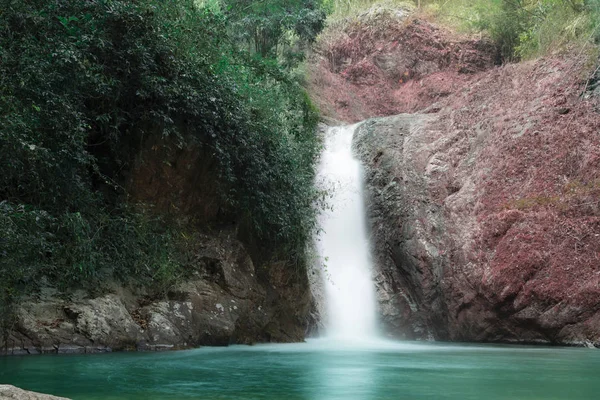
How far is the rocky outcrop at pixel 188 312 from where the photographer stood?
9.67 meters

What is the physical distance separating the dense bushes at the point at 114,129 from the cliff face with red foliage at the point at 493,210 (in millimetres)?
3860

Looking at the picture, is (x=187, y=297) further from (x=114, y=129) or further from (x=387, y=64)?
(x=387, y=64)

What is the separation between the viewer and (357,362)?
966 cm

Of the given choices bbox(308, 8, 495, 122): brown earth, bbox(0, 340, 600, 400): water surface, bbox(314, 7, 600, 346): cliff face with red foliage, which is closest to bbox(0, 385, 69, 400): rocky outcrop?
bbox(0, 340, 600, 400): water surface

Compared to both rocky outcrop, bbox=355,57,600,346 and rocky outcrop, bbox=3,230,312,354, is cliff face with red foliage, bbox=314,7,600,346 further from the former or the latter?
rocky outcrop, bbox=3,230,312,354

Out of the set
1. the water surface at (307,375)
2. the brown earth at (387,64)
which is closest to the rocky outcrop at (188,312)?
the water surface at (307,375)

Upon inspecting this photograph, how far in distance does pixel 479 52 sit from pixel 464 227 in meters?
14.8

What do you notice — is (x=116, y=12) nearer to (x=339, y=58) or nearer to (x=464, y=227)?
(x=464, y=227)

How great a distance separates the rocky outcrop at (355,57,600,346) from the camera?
45.1 ft

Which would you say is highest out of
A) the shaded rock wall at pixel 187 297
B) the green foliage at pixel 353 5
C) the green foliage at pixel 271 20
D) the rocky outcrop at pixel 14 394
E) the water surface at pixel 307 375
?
the green foliage at pixel 353 5

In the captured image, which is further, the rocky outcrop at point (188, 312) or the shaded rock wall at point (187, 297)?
the shaded rock wall at point (187, 297)

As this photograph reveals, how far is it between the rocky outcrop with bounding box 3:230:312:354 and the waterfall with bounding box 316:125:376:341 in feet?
5.32

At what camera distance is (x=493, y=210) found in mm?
15688

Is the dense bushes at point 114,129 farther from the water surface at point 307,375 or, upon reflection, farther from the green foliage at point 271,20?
the green foliage at point 271,20
